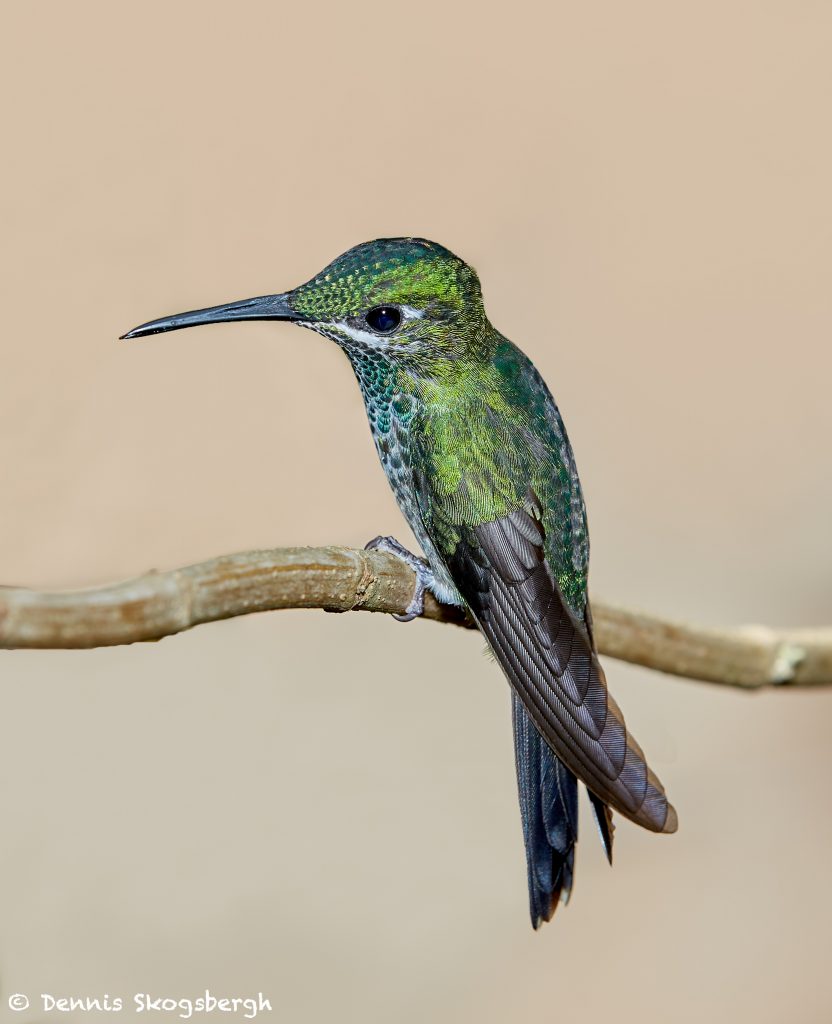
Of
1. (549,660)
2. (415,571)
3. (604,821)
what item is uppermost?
(415,571)

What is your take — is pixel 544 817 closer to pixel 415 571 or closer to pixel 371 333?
pixel 415 571

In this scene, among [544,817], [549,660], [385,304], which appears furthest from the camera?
[544,817]

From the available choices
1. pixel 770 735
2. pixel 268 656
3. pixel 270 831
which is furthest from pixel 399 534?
pixel 770 735

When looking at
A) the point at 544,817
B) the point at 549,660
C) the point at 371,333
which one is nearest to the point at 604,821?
the point at 544,817

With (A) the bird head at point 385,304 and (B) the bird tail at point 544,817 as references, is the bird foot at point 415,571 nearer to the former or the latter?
(B) the bird tail at point 544,817

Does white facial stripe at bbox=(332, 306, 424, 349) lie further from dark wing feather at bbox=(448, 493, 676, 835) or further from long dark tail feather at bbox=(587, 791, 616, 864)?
long dark tail feather at bbox=(587, 791, 616, 864)

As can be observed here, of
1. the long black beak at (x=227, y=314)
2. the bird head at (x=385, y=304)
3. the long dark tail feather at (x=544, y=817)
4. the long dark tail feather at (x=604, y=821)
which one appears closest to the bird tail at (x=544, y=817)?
the long dark tail feather at (x=544, y=817)
